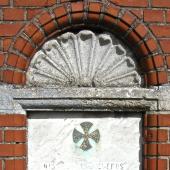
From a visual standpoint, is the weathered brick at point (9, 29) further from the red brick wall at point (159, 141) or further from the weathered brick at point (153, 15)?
the red brick wall at point (159, 141)

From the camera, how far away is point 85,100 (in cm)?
299

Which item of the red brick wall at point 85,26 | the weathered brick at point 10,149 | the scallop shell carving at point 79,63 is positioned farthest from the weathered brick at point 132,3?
the weathered brick at point 10,149

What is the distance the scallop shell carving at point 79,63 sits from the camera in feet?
9.95

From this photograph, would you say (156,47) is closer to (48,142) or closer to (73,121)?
(73,121)

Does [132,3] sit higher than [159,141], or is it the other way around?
[132,3]

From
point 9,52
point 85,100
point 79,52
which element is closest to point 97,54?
point 79,52

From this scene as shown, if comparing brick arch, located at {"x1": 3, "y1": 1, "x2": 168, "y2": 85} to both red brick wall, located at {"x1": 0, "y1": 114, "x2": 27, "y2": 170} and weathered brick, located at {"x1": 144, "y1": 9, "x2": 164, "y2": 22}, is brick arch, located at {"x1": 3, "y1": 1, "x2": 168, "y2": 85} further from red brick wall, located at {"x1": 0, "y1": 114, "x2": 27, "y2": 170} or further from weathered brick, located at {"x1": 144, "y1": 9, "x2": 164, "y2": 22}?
red brick wall, located at {"x1": 0, "y1": 114, "x2": 27, "y2": 170}

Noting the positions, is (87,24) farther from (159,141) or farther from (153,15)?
(159,141)

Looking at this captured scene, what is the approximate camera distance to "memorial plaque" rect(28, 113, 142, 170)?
303cm

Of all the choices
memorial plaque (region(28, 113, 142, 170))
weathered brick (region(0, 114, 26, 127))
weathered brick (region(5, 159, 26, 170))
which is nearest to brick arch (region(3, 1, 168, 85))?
weathered brick (region(0, 114, 26, 127))

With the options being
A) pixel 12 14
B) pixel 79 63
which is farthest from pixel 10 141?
pixel 12 14

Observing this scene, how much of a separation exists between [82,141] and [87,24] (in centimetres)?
78

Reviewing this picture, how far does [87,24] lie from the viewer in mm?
3023

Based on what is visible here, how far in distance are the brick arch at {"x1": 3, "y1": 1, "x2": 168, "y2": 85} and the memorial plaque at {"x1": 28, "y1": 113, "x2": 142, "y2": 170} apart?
0.32 meters
